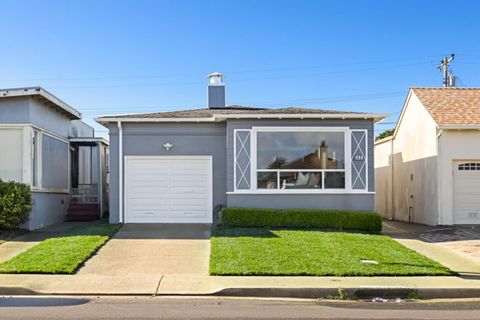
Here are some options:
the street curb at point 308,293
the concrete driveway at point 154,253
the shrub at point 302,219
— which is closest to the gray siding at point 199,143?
the shrub at point 302,219

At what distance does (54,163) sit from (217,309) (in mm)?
11588

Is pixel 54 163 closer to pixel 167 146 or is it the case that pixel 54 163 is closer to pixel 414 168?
pixel 167 146

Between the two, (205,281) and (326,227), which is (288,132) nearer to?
(326,227)

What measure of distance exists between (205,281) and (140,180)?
7.81 m

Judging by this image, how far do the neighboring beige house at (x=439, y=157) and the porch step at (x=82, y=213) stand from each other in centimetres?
1151

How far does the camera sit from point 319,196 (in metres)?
15.6

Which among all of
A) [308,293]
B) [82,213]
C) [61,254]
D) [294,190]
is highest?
[294,190]

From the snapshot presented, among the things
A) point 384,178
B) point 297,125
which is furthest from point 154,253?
point 384,178

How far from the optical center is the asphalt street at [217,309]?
23.3 feet

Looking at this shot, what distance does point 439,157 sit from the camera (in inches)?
663

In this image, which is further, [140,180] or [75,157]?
[75,157]

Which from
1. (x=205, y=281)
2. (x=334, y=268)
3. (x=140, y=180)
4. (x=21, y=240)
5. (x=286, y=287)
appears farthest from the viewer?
(x=140, y=180)

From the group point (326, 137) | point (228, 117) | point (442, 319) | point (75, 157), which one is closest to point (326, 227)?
point (326, 137)

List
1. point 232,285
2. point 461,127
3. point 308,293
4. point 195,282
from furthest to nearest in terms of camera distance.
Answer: point 461,127, point 195,282, point 232,285, point 308,293
